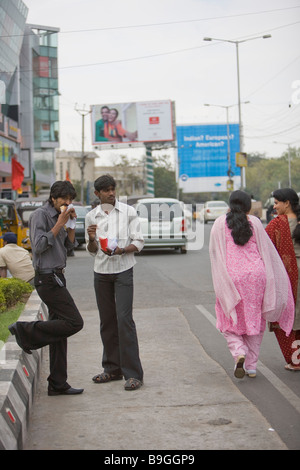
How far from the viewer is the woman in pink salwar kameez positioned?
6.14 m

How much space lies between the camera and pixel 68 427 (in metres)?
4.90

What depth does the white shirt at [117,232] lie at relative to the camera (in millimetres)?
5984

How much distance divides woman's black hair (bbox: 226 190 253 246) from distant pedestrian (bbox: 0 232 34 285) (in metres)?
5.18

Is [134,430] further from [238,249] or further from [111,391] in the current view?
[238,249]

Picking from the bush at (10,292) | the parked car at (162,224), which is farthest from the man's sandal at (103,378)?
the parked car at (162,224)

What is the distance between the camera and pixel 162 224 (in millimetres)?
21109

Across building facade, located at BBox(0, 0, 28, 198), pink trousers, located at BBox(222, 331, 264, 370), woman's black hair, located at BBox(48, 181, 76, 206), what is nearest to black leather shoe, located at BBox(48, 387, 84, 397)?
pink trousers, located at BBox(222, 331, 264, 370)

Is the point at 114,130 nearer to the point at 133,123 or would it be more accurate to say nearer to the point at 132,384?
the point at 133,123

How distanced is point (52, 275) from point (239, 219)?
5.52 ft

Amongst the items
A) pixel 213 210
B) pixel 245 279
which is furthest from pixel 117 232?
pixel 213 210

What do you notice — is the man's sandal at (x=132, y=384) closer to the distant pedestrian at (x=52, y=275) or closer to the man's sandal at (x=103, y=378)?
the man's sandal at (x=103, y=378)

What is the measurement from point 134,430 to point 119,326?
1.33 meters

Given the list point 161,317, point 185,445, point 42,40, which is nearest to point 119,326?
point 185,445

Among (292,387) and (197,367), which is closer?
(292,387)
